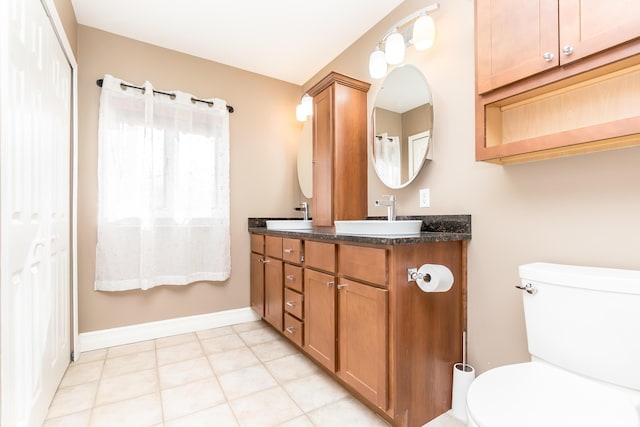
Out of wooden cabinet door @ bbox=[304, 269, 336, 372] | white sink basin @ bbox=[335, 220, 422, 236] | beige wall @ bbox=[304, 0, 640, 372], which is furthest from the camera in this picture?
wooden cabinet door @ bbox=[304, 269, 336, 372]

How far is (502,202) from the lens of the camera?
1454 mm

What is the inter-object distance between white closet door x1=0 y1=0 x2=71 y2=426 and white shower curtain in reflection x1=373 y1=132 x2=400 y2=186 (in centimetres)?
185

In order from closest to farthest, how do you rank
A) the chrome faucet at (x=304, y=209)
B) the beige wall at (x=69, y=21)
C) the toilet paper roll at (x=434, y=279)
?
the toilet paper roll at (x=434, y=279) → the beige wall at (x=69, y=21) → the chrome faucet at (x=304, y=209)

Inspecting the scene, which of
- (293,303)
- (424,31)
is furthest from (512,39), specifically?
(293,303)

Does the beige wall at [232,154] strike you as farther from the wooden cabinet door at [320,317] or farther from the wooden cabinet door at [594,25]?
the wooden cabinet door at [594,25]

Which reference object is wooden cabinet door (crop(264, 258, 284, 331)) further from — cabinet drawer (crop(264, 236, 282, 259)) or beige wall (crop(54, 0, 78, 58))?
beige wall (crop(54, 0, 78, 58))

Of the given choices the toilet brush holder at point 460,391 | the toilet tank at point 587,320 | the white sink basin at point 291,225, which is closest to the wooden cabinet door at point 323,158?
the white sink basin at point 291,225

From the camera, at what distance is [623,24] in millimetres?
904

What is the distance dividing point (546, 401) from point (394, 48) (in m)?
1.90

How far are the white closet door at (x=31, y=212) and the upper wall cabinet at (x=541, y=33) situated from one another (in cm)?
178

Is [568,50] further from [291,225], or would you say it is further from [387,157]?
[291,225]

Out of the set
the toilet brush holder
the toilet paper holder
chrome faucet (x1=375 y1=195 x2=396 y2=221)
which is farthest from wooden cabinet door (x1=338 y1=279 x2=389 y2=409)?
chrome faucet (x1=375 y1=195 x2=396 y2=221)

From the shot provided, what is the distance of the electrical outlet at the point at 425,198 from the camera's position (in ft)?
5.95

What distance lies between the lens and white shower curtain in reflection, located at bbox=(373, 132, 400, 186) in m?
2.00
